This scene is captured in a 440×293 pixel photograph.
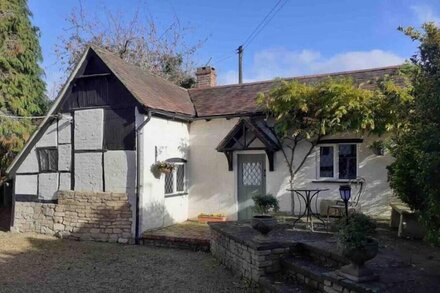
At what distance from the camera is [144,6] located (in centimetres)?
2519

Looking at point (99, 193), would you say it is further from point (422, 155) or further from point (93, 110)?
point (422, 155)

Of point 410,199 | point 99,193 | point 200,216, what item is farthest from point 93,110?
point 410,199

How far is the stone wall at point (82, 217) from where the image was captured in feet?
34.8

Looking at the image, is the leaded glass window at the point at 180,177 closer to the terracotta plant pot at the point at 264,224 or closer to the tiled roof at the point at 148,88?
the tiled roof at the point at 148,88

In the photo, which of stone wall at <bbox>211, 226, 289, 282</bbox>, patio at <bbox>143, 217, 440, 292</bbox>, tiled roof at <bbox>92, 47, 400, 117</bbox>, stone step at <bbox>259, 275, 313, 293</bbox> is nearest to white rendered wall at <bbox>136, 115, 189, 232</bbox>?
tiled roof at <bbox>92, 47, 400, 117</bbox>

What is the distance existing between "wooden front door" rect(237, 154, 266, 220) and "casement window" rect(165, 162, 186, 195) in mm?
1870

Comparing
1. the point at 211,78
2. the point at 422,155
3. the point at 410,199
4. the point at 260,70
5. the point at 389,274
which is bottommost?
the point at 389,274

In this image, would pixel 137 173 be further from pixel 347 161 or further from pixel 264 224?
pixel 347 161

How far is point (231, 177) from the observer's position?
39.8 ft

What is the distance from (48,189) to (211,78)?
296 inches

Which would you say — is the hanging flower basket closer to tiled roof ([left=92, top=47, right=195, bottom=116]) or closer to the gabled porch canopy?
tiled roof ([left=92, top=47, right=195, bottom=116])

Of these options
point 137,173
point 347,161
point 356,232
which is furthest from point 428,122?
point 137,173

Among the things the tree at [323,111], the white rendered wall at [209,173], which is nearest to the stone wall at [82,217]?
the white rendered wall at [209,173]

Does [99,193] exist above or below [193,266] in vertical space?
above
